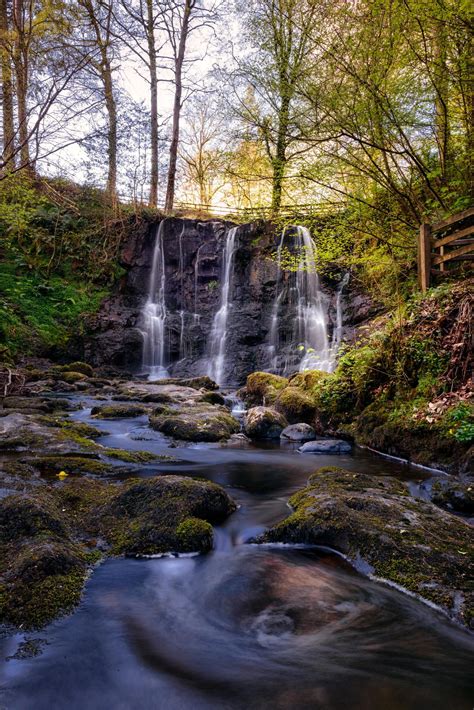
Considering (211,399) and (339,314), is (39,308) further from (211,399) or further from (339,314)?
(339,314)

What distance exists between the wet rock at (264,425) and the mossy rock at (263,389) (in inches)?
73.2

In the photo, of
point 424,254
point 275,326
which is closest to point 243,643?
point 424,254

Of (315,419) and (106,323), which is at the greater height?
(106,323)

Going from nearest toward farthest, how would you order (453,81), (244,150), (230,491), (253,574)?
(253,574)
(230,491)
(453,81)
(244,150)

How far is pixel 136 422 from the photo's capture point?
27.4 feet

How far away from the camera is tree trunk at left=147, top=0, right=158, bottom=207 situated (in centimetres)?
2056

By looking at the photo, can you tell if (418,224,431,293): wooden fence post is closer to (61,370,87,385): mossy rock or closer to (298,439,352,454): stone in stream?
(298,439,352,454): stone in stream

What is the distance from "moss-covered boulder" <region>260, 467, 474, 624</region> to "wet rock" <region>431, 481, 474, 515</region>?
614 millimetres

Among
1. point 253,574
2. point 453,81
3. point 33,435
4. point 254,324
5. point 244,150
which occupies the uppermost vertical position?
point 244,150

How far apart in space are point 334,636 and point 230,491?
8.68 ft

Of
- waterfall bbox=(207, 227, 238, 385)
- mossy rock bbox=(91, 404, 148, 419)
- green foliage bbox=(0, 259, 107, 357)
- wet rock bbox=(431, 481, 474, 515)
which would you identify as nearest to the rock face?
waterfall bbox=(207, 227, 238, 385)

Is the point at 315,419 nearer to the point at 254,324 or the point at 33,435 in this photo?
the point at 33,435

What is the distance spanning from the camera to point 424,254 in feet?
24.3

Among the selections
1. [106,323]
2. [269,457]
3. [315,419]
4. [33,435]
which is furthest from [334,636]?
[106,323]
